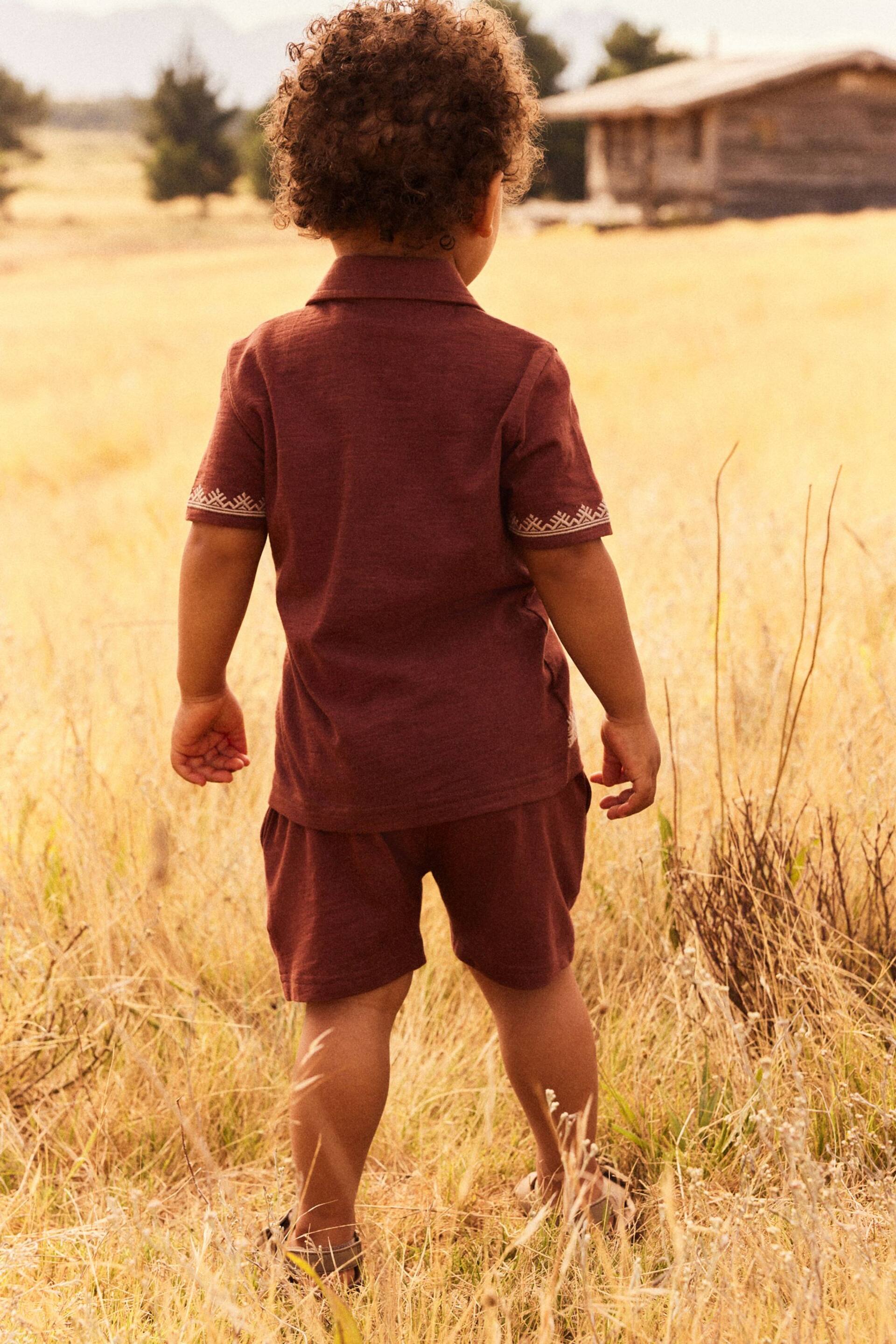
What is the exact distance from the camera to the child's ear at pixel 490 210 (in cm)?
151

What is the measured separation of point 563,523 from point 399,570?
205 mm

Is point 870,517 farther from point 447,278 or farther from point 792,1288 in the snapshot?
point 792,1288

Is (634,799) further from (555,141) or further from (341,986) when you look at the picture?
(555,141)

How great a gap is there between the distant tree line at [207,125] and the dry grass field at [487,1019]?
37.0 meters

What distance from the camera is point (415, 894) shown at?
5.25 feet

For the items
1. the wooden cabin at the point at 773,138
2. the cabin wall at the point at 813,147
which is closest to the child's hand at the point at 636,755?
the wooden cabin at the point at 773,138

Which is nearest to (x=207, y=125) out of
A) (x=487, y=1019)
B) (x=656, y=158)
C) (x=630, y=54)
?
(x=630, y=54)

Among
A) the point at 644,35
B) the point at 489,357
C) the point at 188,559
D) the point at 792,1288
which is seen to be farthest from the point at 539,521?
the point at 644,35

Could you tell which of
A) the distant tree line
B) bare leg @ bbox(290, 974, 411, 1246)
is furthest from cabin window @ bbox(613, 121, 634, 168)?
bare leg @ bbox(290, 974, 411, 1246)

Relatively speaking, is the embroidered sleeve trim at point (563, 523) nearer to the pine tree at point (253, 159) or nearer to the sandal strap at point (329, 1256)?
the sandal strap at point (329, 1256)

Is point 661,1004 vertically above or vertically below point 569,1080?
below

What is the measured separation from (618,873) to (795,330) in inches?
304

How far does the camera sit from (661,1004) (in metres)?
2.06

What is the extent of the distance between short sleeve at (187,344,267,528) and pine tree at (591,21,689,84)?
151 ft
